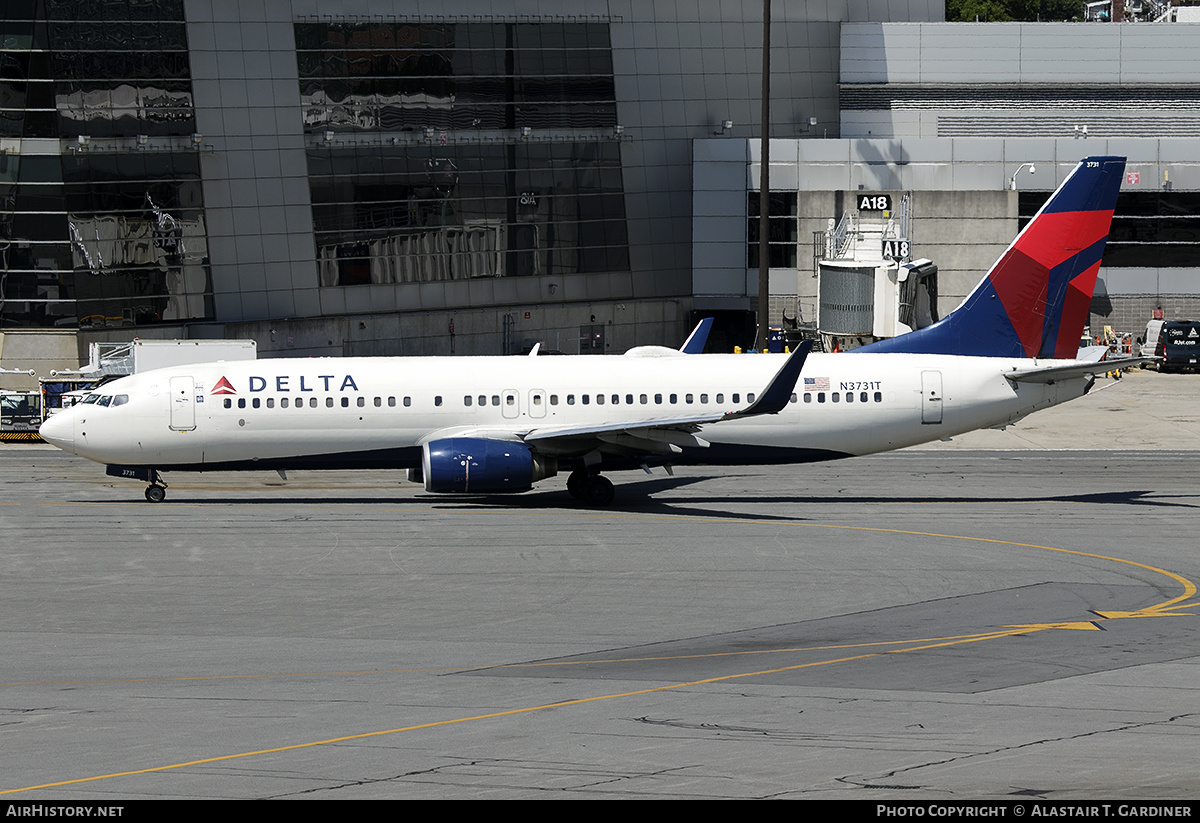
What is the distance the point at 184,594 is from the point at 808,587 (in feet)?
40.2

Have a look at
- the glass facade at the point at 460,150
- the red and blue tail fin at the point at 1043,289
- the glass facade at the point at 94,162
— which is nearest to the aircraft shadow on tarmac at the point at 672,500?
the red and blue tail fin at the point at 1043,289

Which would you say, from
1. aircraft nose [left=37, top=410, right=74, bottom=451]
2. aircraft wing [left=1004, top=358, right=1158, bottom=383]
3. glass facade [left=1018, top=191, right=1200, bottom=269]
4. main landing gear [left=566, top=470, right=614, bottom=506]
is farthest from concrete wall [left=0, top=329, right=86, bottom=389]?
glass facade [left=1018, top=191, right=1200, bottom=269]

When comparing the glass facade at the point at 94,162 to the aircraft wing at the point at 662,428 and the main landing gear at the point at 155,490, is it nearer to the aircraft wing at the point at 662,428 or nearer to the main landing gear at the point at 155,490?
the main landing gear at the point at 155,490

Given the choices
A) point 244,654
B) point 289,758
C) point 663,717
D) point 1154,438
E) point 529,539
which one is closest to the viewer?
point 289,758

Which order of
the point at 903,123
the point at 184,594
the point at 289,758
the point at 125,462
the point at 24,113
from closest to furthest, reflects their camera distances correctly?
1. the point at 289,758
2. the point at 184,594
3. the point at 125,462
4. the point at 24,113
5. the point at 903,123

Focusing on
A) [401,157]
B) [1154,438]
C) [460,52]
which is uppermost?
[460,52]

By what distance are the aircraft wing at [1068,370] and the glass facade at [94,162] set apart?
44.5 m

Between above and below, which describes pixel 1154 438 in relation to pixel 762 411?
below

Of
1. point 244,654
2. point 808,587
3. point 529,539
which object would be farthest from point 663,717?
point 529,539

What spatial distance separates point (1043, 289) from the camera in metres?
40.9

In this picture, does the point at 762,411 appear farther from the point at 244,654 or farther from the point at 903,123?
the point at 903,123

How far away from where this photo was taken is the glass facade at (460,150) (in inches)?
2901

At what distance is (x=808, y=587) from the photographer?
93.1 feet

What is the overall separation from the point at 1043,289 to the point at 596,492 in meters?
14.3
